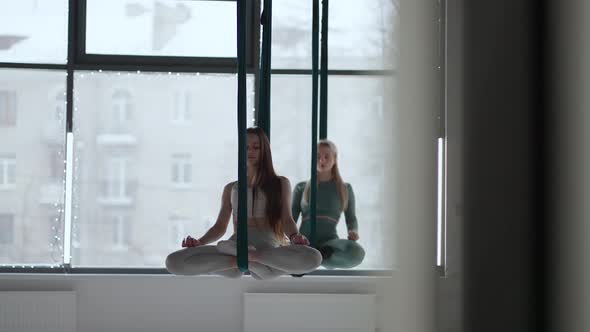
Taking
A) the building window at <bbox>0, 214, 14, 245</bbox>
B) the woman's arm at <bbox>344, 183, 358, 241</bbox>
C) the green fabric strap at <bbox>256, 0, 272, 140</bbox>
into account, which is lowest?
the building window at <bbox>0, 214, 14, 245</bbox>

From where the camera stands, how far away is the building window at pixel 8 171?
15.6 ft

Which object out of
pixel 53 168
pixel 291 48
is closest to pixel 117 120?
pixel 53 168

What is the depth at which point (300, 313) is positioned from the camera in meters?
4.69

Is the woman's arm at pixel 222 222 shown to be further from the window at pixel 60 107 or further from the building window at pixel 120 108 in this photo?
the window at pixel 60 107

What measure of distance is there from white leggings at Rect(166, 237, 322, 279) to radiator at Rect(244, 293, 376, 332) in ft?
7.64

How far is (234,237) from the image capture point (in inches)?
95.9

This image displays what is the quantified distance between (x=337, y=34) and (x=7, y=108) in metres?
2.01

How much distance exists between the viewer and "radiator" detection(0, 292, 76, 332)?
4.59m

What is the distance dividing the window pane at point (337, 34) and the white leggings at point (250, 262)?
102 inches

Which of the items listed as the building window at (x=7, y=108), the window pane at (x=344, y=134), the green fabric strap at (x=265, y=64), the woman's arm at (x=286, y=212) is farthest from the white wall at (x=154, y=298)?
the green fabric strap at (x=265, y=64)

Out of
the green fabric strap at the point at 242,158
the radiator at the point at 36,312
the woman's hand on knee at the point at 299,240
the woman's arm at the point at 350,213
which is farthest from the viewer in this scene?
the radiator at the point at 36,312

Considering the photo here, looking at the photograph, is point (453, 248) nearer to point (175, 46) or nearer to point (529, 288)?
point (529, 288)

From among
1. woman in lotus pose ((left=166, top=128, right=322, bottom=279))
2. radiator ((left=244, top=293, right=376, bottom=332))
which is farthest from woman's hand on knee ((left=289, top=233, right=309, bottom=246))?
radiator ((left=244, top=293, right=376, bottom=332))

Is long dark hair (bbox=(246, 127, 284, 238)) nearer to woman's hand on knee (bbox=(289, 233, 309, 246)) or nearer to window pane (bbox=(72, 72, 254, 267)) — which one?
woman's hand on knee (bbox=(289, 233, 309, 246))
